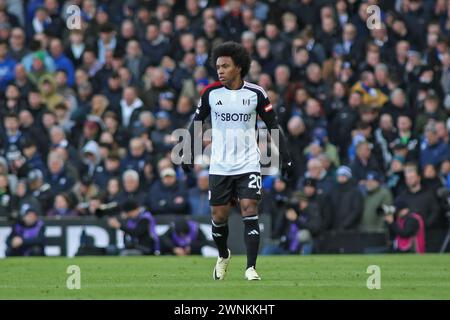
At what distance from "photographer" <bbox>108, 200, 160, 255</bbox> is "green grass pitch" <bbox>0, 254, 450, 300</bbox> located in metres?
1.32

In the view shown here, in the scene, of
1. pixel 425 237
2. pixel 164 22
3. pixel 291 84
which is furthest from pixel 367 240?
pixel 164 22

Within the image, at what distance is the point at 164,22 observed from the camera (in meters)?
24.4

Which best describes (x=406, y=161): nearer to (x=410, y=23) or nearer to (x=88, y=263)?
(x=410, y=23)

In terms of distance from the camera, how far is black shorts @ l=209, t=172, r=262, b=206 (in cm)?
1305

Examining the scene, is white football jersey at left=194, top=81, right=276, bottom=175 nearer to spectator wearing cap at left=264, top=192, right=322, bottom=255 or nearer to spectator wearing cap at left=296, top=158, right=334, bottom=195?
spectator wearing cap at left=264, top=192, right=322, bottom=255

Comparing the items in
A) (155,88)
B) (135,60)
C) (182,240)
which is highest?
(135,60)

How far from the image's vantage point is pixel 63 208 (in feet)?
67.9

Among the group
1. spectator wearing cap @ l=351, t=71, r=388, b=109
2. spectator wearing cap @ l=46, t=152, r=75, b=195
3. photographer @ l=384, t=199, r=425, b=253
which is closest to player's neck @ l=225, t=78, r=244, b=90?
photographer @ l=384, t=199, r=425, b=253

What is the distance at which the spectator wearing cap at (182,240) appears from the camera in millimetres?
19781

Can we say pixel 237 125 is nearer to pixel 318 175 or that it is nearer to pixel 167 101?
pixel 318 175

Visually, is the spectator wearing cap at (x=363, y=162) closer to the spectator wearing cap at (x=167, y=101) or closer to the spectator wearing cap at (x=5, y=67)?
the spectator wearing cap at (x=167, y=101)

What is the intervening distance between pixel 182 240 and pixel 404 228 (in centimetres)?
356

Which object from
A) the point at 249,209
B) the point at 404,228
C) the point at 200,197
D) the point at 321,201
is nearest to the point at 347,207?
the point at 321,201

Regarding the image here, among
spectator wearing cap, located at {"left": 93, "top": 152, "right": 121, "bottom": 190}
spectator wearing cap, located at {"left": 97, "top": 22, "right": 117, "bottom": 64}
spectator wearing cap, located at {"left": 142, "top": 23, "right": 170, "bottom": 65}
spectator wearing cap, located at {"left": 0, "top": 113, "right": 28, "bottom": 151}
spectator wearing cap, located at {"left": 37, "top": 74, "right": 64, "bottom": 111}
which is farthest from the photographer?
spectator wearing cap, located at {"left": 97, "top": 22, "right": 117, "bottom": 64}
